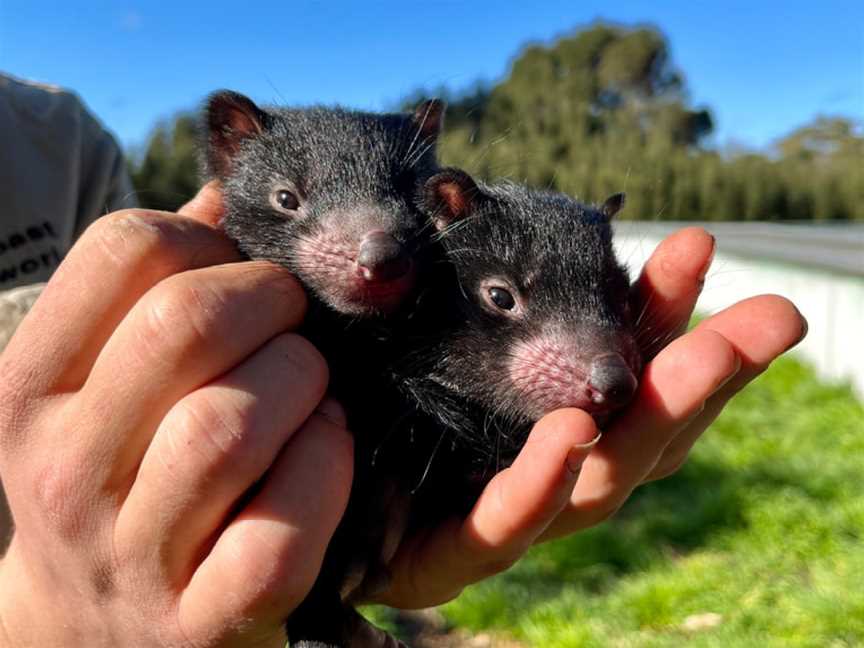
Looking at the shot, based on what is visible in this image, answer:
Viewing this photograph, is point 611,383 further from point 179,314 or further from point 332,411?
point 179,314

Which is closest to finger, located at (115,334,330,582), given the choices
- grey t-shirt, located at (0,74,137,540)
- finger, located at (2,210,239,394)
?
finger, located at (2,210,239,394)

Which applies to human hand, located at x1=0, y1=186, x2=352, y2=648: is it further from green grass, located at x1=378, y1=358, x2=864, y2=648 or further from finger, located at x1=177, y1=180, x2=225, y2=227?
green grass, located at x1=378, y1=358, x2=864, y2=648

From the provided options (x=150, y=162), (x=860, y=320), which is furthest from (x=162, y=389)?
(x=860, y=320)

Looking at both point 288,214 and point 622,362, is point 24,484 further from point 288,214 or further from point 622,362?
point 622,362

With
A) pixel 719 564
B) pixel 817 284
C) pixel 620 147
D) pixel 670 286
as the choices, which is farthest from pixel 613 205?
pixel 817 284

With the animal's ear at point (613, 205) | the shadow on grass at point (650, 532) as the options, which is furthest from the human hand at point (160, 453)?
the shadow on grass at point (650, 532)

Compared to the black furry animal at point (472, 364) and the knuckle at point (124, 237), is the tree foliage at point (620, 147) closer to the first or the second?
the black furry animal at point (472, 364)
